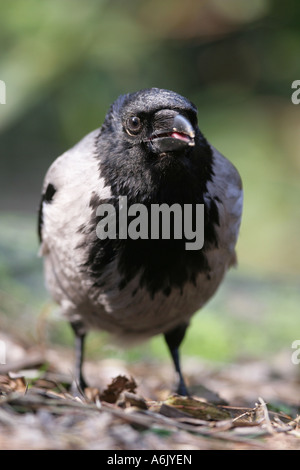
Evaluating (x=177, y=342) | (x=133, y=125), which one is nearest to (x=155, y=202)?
(x=133, y=125)

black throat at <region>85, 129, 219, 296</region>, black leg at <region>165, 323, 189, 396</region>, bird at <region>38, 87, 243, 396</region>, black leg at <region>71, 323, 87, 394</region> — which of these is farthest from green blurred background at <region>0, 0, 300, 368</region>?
black throat at <region>85, 129, 219, 296</region>

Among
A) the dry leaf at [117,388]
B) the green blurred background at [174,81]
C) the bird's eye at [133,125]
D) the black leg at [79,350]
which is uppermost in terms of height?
the green blurred background at [174,81]

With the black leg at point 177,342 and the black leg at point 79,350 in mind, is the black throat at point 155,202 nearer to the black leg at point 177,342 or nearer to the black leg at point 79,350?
the black leg at point 177,342

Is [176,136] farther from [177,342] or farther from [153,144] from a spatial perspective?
[177,342]

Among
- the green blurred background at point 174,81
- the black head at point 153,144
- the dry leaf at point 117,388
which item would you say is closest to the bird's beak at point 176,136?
the black head at point 153,144

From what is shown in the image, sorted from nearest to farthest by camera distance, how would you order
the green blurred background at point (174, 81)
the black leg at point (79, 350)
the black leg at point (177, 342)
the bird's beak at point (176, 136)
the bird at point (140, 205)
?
the bird's beak at point (176, 136)
the bird at point (140, 205)
the black leg at point (177, 342)
the black leg at point (79, 350)
the green blurred background at point (174, 81)

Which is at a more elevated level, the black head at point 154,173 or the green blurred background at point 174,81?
the green blurred background at point 174,81

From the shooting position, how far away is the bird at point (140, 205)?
131 inches

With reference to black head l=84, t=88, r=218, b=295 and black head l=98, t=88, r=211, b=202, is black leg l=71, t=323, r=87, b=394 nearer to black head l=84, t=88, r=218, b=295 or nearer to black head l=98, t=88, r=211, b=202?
black head l=84, t=88, r=218, b=295

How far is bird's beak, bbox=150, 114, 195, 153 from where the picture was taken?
315 centimetres

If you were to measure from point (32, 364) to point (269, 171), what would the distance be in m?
5.76

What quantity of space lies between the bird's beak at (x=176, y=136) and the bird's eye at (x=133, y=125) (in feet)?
0.51

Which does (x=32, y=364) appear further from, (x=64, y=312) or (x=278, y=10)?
(x=278, y=10)

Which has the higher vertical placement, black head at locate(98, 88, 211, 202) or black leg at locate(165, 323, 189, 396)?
black head at locate(98, 88, 211, 202)
